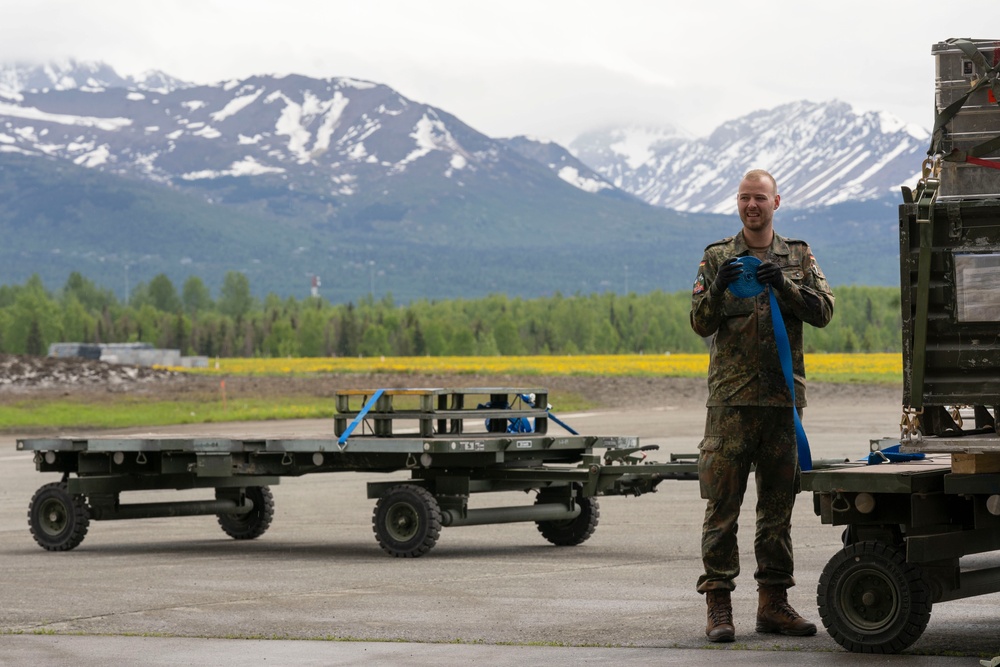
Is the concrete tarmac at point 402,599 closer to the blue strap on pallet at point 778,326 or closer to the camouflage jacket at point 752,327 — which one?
the blue strap on pallet at point 778,326

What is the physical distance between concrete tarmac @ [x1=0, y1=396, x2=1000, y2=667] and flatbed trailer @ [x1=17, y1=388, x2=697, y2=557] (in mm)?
334

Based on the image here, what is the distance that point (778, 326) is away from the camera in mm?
9469

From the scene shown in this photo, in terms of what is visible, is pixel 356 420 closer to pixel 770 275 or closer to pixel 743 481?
pixel 743 481

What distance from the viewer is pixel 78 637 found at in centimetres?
1020

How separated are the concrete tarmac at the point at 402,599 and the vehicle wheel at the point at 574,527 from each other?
0.18 metres

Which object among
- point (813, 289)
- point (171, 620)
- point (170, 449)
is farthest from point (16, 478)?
point (813, 289)


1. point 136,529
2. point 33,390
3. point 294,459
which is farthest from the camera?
point 33,390

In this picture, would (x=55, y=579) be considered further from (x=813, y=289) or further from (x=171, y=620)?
(x=813, y=289)

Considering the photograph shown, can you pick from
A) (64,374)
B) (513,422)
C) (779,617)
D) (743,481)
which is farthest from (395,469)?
(64,374)

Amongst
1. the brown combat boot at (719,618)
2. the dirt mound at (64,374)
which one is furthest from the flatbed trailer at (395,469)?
the dirt mound at (64,374)

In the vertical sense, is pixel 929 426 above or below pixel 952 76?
below

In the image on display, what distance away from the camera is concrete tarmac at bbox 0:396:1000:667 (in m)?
9.26

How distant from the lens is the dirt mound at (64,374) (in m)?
74.4

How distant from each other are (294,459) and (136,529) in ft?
12.7
